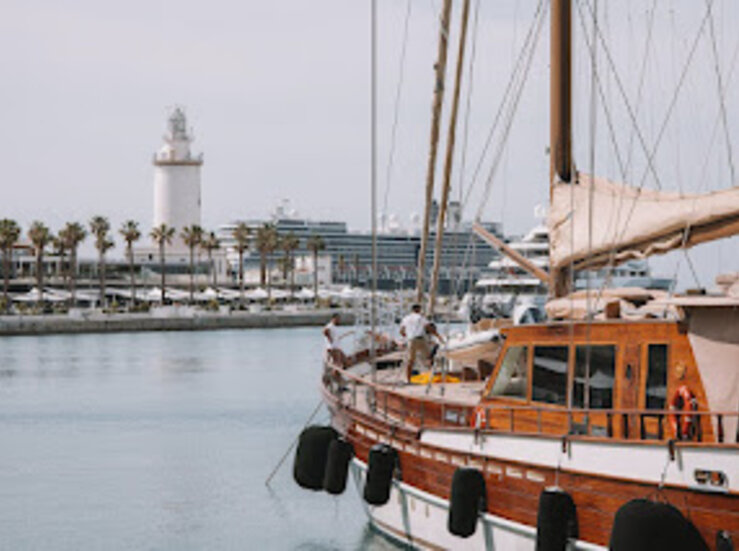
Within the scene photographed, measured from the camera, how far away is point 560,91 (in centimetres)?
1705

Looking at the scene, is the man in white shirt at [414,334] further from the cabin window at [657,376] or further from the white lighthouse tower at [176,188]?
the white lighthouse tower at [176,188]

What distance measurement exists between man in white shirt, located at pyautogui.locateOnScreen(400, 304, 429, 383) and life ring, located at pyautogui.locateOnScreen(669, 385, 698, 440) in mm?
6371

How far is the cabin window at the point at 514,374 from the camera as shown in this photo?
1445 centimetres

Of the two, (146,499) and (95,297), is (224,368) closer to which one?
(146,499)

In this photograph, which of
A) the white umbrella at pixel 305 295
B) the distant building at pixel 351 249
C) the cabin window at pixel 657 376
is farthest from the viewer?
the distant building at pixel 351 249

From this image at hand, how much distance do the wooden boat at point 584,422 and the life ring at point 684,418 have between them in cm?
2

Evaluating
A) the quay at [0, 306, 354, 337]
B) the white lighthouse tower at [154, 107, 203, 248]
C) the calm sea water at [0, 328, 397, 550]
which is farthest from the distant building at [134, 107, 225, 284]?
the calm sea water at [0, 328, 397, 550]

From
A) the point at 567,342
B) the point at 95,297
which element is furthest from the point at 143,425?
the point at 95,297

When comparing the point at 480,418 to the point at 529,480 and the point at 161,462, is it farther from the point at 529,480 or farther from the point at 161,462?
the point at 161,462

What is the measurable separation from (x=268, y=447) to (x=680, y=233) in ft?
62.3

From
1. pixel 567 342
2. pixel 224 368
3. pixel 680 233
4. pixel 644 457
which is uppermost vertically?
pixel 680 233

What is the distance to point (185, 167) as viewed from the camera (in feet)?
514

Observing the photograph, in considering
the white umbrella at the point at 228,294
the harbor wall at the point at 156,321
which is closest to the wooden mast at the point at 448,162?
the harbor wall at the point at 156,321

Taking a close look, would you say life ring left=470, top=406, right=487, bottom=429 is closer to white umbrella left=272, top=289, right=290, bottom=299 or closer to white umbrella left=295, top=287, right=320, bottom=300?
white umbrella left=272, top=289, right=290, bottom=299
